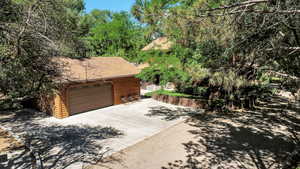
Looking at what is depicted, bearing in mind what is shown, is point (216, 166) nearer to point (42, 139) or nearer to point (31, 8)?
point (31, 8)

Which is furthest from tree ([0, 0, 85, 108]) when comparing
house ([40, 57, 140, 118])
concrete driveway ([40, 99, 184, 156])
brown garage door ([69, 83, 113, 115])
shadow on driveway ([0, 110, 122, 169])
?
brown garage door ([69, 83, 113, 115])

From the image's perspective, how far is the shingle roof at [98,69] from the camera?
37.3 ft

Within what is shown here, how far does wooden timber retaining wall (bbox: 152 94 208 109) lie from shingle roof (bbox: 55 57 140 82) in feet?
10.1

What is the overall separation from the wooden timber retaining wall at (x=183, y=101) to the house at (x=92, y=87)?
6.82 ft

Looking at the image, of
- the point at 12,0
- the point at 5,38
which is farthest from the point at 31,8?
the point at 5,38

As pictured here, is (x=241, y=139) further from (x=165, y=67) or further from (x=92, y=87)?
(x=92, y=87)

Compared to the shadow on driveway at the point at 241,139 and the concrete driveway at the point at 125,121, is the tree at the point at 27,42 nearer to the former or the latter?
the concrete driveway at the point at 125,121

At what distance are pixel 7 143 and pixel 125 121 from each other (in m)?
5.16

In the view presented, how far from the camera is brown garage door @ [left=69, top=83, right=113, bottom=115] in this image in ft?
36.9

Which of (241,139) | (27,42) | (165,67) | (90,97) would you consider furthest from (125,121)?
(27,42)

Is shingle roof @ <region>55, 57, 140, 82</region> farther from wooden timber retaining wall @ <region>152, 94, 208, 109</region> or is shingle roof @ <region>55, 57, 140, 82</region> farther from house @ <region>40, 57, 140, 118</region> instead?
wooden timber retaining wall @ <region>152, 94, 208, 109</region>

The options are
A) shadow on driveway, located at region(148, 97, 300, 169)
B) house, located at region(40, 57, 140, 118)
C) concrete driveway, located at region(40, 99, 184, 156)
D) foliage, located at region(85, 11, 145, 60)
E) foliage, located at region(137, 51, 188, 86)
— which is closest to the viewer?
shadow on driveway, located at region(148, 97, 300, 169)

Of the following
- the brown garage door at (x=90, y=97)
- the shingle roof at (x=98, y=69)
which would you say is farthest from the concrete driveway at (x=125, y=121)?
the shingle roof at (x=98, y=69)

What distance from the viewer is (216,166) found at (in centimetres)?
553
